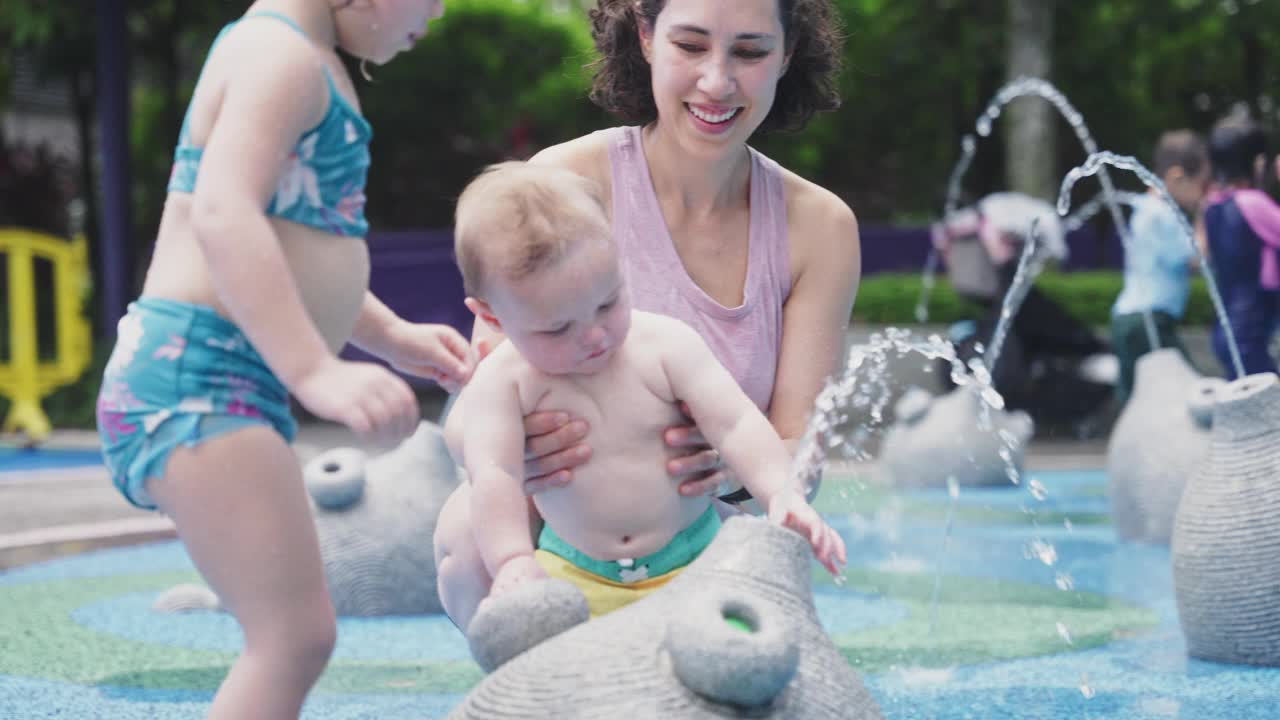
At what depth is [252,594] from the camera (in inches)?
92.7

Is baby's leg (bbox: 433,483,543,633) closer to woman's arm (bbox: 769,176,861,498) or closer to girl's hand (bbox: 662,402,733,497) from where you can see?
girl's hand (bbox: 662,402,733,497)

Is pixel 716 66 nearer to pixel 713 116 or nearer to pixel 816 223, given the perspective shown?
pixel 713 116

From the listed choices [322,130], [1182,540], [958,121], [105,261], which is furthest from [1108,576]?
[958,121]

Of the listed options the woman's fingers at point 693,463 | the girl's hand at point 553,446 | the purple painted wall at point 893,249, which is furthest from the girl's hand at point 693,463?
the purple painted wall at point 893,249

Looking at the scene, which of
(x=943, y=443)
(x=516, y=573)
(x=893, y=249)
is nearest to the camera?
(x=516, y=573)

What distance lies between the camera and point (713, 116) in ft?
10.3

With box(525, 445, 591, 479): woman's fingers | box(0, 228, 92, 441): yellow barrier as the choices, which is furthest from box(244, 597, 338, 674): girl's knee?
box(0, 228, 92, 441): yellow barrier

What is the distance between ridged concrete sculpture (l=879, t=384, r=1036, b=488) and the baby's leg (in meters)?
6.18

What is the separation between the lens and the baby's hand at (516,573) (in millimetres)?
2512

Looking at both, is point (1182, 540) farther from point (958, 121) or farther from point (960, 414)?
point (958, 121)

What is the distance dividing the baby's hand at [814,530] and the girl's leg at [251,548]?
2.43 ft

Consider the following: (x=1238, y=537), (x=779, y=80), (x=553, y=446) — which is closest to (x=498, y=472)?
(x=553, y=446)

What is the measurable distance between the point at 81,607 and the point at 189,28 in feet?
43.0

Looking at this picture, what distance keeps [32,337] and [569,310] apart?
11.6 m
